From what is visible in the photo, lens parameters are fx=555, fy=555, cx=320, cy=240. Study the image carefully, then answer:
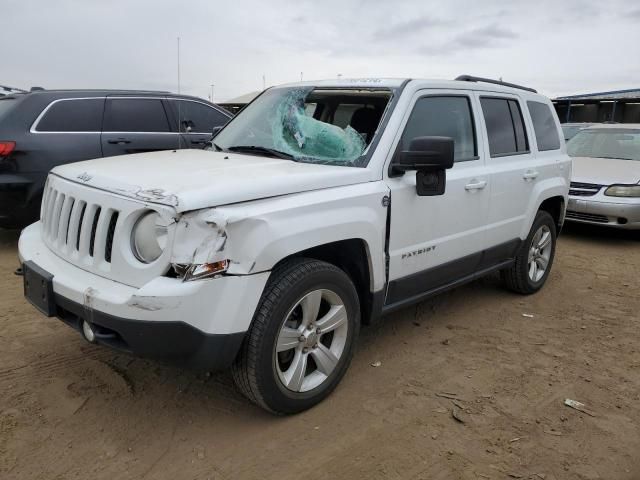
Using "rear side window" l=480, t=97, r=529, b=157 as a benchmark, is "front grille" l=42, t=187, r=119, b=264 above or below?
below

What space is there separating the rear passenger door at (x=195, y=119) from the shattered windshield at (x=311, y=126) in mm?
2970

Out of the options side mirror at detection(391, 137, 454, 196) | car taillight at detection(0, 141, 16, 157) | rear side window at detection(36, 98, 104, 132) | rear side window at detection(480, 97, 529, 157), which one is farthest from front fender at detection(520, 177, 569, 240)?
car taillight at detection(0, 141, 16, 157)

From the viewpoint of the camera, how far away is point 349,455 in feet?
8.87

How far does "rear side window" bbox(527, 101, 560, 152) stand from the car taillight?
5063mm

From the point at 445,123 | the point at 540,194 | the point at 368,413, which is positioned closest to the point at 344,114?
the point at 445,123

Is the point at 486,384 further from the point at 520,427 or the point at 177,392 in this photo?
the point at 177,392

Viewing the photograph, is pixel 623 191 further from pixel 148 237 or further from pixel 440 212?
pixel 148 237

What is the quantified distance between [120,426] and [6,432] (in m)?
0.55

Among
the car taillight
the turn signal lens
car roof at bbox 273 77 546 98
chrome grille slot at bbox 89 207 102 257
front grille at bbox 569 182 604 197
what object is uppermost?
car roof at bbox 273 77 546 98

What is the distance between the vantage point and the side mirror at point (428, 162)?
10.4 ft

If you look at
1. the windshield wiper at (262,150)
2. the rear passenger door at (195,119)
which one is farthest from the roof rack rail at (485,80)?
the rear passenger door at (195,119)

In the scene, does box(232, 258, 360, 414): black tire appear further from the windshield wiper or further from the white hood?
the white hood

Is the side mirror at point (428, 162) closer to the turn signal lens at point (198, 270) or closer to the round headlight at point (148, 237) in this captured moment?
the turn signal lens at point (198, 270)

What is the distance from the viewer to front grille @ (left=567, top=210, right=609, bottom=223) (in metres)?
7.56
